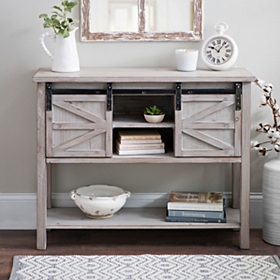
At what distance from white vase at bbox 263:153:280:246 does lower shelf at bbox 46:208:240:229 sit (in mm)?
165

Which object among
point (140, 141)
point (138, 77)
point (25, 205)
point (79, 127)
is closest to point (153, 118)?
point (140, 141)

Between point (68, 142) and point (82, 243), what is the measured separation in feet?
1.89

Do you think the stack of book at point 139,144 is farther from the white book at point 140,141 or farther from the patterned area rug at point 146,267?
the patterned area rug at point 146,267

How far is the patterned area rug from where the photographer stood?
2.90 meters

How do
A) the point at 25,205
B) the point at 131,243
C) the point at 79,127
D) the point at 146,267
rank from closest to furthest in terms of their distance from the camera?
the point at 146,267 < the point at 79,127 < the point at 131,243 < the point at 25,205

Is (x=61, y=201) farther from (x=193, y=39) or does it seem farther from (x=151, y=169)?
(x=193, y=39)

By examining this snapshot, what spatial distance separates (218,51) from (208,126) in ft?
1.46

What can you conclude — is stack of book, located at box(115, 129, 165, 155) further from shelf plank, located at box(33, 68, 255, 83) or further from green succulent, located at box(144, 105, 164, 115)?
shelf plank, located at box(33, 68, 255, 83)

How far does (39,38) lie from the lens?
3314mm

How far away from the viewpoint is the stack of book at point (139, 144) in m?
3.18

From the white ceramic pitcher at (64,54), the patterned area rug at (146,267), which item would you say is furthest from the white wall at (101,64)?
the patterned area rug at (146,267)

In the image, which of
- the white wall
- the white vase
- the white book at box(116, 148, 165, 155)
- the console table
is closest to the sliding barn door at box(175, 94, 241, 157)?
the console table

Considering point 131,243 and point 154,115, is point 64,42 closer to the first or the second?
point 154,115

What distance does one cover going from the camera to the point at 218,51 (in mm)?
3303
